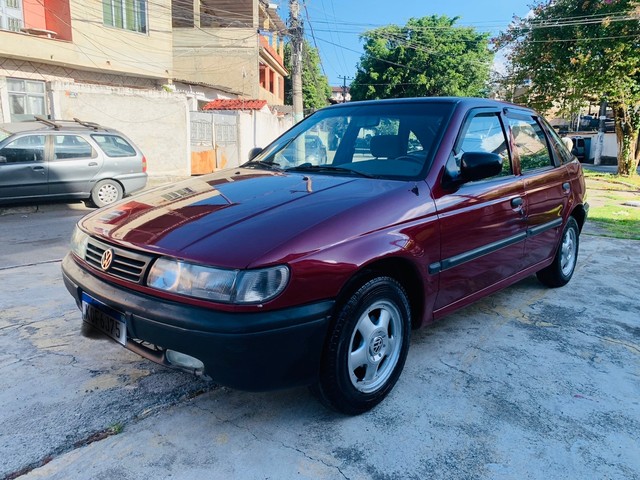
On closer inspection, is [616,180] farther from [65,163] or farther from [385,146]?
[65,163]

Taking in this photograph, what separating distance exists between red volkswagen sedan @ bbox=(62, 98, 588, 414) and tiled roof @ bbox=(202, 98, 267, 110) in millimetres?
17658

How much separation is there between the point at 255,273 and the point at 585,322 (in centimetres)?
311

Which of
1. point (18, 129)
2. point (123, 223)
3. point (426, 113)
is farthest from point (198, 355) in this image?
point (18, 129)

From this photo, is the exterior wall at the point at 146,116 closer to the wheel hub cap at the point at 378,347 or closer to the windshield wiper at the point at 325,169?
the windshield wiper at the point at 325,169

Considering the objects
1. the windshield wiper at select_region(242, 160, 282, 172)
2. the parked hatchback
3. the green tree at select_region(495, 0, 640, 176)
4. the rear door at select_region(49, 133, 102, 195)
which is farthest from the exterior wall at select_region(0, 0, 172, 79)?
the windshield wiper at select_region(242, 160, 282, 172)

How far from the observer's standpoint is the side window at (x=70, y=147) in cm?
919

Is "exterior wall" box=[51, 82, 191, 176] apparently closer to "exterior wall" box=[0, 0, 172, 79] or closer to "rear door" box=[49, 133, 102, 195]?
"exterior wall" box=[0, 0, 172, 79]

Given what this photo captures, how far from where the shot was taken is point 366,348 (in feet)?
8.32

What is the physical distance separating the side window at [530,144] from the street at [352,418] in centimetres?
131

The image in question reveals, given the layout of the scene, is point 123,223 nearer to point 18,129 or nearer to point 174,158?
point 18,129

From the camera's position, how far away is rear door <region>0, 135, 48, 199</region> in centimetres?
864

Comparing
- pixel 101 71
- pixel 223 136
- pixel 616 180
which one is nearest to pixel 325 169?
pixel 223 136

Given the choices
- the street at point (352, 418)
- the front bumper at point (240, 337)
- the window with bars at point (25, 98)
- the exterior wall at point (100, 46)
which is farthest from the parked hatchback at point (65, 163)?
the front bumper at point (240, 337)

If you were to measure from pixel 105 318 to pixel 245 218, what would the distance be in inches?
34.5
